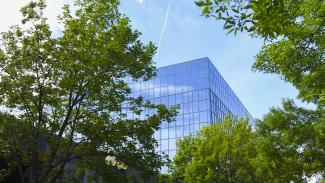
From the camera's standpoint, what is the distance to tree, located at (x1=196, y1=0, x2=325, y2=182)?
6863 mm

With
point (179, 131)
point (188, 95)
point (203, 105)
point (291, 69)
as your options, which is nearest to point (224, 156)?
point (291, 69)

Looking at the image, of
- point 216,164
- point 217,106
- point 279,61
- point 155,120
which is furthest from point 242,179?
point 217,106

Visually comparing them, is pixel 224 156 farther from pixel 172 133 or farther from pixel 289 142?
pixel 172 133

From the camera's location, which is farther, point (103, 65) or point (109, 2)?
point (109, 2)

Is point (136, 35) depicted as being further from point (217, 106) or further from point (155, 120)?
point (217, 106)

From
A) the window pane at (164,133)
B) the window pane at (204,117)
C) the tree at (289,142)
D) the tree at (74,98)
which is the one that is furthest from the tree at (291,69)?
the window pane at (164,133)

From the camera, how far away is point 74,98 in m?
21.1

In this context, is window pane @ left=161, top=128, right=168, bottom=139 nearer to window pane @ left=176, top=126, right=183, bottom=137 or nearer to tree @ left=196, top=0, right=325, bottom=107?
window pane @ left=176, top=126, right=183, bottom=137

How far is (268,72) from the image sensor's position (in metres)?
16.5

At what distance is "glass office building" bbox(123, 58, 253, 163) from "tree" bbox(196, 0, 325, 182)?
1575 inches

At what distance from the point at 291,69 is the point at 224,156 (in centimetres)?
2132

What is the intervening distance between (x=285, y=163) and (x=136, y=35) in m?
12.4

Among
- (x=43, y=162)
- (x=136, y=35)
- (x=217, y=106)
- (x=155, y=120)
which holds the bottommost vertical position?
(x=43, y=162)

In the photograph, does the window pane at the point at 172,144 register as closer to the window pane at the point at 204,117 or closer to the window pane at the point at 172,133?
the window pane at the point at 172,133
